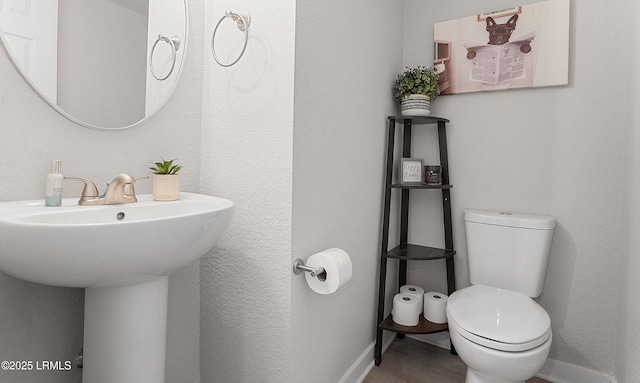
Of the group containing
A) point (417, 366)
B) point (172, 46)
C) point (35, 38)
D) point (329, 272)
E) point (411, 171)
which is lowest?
point (417, 366)

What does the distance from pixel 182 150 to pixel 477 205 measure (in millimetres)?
1517

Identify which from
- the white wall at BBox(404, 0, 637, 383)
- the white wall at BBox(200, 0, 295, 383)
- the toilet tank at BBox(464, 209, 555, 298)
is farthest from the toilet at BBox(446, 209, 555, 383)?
the white wall at BBox(200, 0, 295, 383)

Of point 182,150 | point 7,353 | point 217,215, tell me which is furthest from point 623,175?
point 7,353

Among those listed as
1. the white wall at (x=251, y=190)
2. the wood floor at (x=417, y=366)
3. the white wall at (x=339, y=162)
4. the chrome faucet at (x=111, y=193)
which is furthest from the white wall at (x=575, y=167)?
the chrome faucet at (x=111, y=193)

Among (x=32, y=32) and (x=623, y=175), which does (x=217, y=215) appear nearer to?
(x=32, y=32)

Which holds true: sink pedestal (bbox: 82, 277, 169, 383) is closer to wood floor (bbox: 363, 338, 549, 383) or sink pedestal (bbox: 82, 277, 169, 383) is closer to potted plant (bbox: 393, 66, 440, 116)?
wood floor (bbox: 363, 338, 549, 383)

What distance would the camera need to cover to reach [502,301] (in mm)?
1420

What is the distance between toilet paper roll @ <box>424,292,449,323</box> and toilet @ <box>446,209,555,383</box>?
0.62 ft

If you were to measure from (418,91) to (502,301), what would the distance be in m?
1.10

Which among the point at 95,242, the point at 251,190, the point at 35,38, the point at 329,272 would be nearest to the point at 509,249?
the point at 329,272

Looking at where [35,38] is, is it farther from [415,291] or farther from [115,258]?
[415,291]

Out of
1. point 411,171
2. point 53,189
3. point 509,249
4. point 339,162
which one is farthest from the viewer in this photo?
point 411,171

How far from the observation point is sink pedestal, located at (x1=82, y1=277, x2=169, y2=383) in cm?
87

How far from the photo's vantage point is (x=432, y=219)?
6.43 ft
